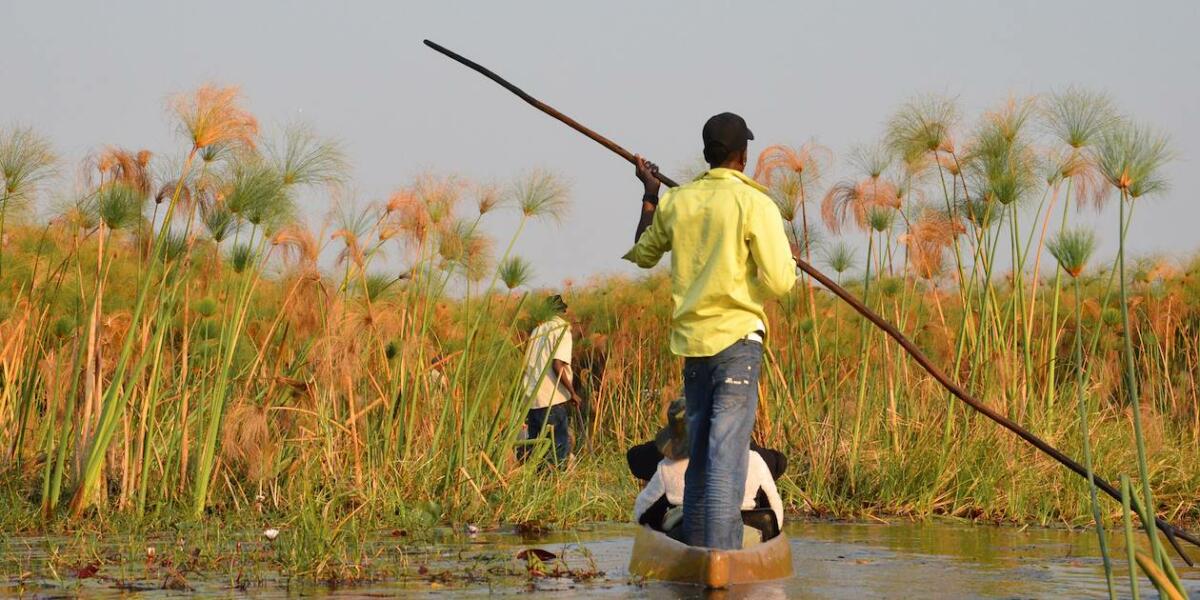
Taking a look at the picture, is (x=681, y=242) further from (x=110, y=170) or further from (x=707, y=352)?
→ (x=110, y=170)

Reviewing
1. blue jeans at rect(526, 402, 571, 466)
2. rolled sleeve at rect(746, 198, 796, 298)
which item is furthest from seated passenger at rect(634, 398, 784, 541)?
blue jeans at rect(526, 402, 571, 466)

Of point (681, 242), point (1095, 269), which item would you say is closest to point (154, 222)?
point (681, 242)

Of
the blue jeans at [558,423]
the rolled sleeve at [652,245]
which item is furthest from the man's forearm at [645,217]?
the blue jeans at [558,423]

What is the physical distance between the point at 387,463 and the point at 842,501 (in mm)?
3264

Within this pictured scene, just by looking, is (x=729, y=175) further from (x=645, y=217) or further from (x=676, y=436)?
(x=676, y=436)

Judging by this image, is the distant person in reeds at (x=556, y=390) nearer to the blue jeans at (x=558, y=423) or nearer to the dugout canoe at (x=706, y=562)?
the blue jeans at (x=558, y=423)

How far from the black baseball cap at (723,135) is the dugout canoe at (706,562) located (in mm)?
1773

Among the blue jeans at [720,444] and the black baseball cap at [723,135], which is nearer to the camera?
the blue jeans at [720,444]

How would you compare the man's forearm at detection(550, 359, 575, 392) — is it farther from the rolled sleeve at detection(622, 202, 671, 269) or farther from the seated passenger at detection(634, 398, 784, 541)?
the rolled sleeve at detection(622, 202, 671, 269)

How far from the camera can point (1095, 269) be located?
52.7 ft

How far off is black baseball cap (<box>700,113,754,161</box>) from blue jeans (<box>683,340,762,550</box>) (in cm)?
91

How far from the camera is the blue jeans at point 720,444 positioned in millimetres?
6500

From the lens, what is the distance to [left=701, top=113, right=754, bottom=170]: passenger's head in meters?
6.82

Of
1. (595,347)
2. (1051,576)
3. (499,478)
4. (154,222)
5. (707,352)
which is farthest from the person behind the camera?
(595,347)
